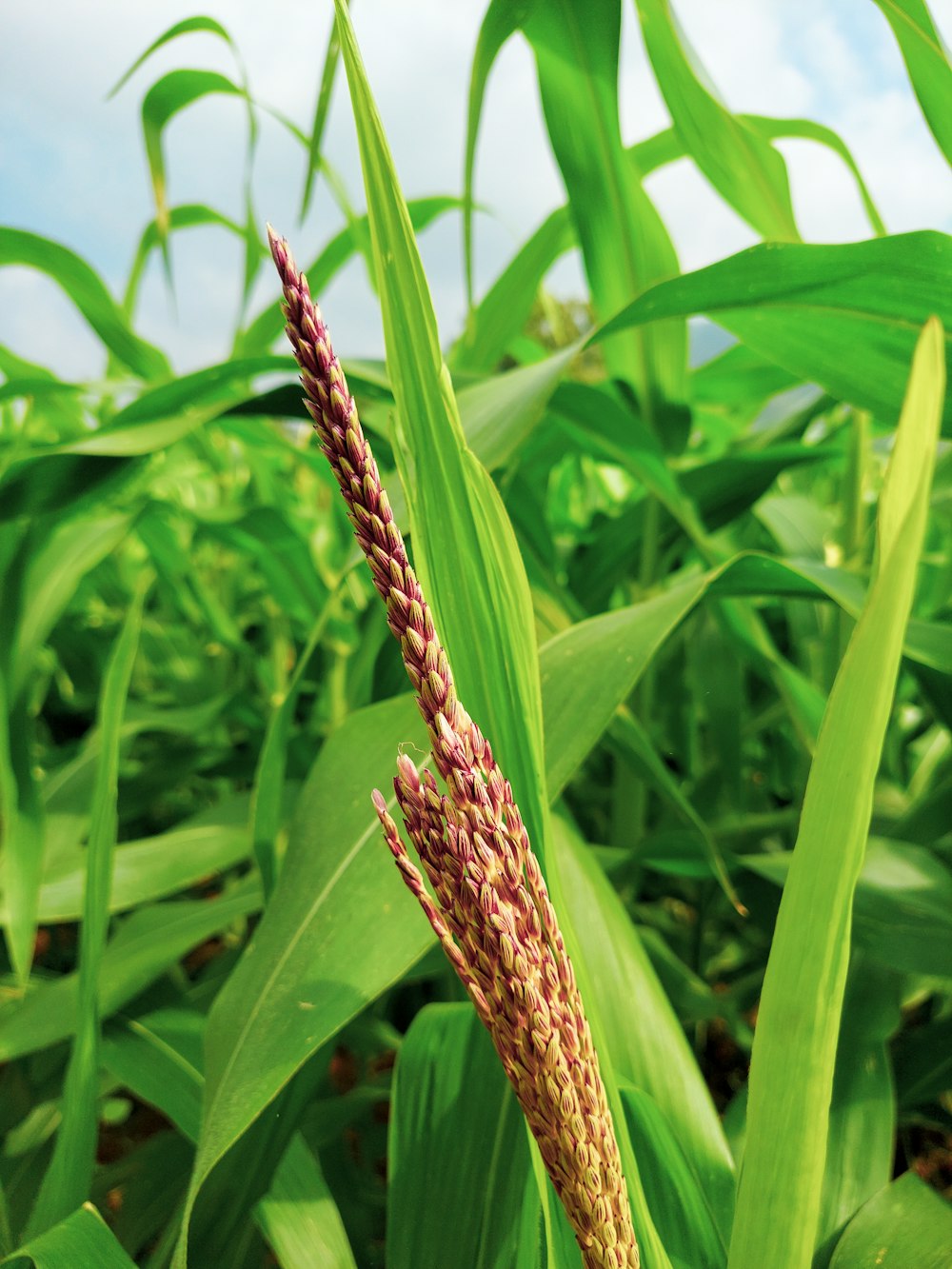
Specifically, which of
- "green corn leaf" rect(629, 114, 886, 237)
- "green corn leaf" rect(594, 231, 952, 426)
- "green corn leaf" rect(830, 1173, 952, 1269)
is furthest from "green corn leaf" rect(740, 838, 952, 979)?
"green corn leaf" rect(629, 114, 886, 237)

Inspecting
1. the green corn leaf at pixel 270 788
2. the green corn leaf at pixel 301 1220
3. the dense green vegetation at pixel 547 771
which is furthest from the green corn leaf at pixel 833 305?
the green corn leaf at pixel 301 1220

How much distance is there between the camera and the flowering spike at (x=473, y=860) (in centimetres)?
15

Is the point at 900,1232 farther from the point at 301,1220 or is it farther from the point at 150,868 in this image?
the point at 150,868

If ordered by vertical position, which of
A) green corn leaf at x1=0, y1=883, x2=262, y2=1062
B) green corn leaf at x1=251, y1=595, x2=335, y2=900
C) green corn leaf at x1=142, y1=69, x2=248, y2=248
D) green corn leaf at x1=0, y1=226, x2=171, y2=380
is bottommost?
green corn leaf at x1=0, y1=883, x2=262, y2=1062

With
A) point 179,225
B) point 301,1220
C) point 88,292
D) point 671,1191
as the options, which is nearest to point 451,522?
point 671,1191

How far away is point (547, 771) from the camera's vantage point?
36 centimetres

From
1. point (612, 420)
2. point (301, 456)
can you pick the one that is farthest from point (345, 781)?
point (301, 456)

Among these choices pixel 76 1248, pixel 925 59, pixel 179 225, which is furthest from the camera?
pixel 179 225

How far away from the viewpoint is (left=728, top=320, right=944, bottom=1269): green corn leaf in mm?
157

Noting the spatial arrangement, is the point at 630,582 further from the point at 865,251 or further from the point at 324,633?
the point at 865,251

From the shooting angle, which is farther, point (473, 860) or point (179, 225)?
point (179, 225)

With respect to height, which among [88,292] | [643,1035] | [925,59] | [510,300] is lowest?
[643,1035]

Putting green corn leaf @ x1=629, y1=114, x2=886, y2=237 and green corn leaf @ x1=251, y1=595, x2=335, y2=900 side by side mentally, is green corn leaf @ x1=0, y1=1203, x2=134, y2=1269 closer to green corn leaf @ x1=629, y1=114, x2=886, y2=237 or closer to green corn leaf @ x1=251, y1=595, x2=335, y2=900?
green corn leaf @ x1=251, y1=595, x2=335, y2=900

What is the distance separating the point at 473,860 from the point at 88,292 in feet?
2.34
